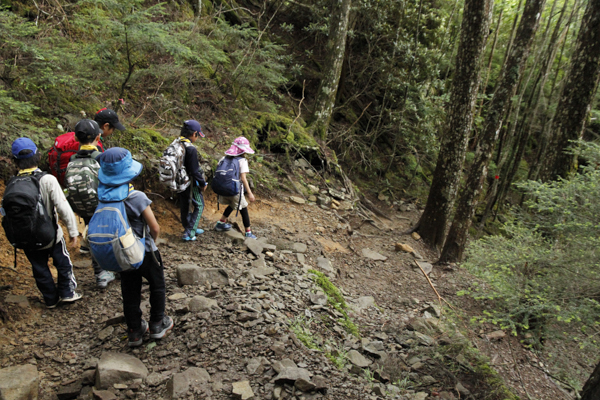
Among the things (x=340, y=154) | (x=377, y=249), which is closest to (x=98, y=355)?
(x=377, y=249)

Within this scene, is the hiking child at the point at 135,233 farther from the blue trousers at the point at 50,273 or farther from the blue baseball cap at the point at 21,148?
the blue trousers at the point at 50,273

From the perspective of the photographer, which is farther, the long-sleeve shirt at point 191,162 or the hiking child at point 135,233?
the long-sleeve shirt at point 191,162

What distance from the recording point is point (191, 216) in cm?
583

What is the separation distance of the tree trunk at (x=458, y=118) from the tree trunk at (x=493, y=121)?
24.7 inches

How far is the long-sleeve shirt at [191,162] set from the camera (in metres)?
5.29

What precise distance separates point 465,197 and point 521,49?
3.35 meters

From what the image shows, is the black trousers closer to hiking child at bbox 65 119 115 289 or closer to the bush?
hiking child at bbox 65 119 115 289

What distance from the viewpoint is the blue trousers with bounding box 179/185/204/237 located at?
5639mm

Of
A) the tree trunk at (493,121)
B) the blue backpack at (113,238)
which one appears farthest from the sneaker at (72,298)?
the tree trunk at (493,121)

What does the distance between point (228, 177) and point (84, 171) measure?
2.28 m

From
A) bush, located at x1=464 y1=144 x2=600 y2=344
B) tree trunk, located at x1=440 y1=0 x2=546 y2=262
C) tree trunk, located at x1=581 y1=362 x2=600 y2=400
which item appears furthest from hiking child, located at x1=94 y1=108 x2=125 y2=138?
tree trunk, located at x1=440 y1=0 x2=546 y2=262

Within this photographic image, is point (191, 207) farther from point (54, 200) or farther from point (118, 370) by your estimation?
point (118, 370)

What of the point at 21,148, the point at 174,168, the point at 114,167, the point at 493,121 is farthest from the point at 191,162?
the point at 493,121

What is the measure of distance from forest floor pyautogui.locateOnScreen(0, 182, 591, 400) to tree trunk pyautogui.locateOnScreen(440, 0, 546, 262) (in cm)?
Answer: 196
